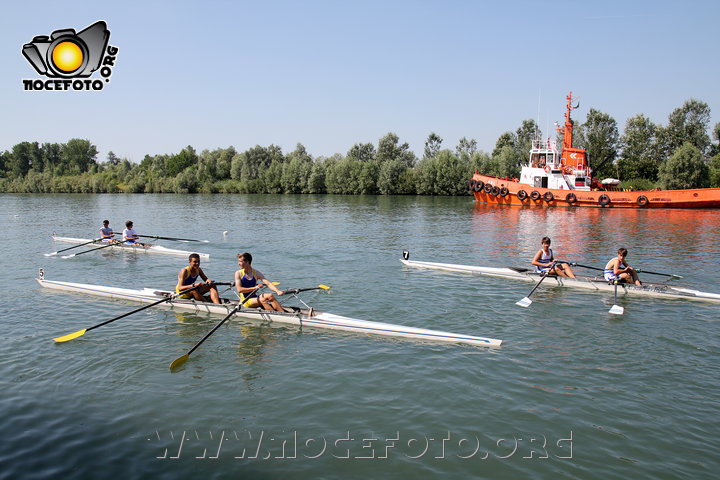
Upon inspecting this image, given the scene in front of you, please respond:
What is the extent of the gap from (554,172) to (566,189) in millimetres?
2384

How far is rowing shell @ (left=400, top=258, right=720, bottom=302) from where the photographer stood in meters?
14.8

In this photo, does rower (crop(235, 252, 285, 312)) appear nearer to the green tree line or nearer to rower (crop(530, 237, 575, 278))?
rower (crop(530, 237, 575, 278))

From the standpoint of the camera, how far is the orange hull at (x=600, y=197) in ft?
159

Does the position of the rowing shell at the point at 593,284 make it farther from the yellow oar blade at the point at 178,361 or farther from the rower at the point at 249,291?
the yellow oar blade at the point at 178,361

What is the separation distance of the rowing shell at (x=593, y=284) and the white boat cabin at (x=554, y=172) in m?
39.4

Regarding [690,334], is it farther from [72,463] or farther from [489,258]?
[72,463]

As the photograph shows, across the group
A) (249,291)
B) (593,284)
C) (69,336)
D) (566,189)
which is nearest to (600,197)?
(566,189)

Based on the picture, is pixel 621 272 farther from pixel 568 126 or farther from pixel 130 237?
pixel 568 126

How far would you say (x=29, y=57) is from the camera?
17.0 meters

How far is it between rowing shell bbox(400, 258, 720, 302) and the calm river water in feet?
1.49

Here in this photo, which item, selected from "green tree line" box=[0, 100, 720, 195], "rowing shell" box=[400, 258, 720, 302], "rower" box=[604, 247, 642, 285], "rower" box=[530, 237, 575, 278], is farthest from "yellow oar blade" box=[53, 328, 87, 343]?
"green tree line" box=[0, 100, 720, 195]

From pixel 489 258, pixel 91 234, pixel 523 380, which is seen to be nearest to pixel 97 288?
pixel 523 380

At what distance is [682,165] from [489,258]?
57409mm

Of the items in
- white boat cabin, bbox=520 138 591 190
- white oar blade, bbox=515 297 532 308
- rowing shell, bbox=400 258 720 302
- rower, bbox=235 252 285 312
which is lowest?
white oar blade, bbox=515 297 532 308
